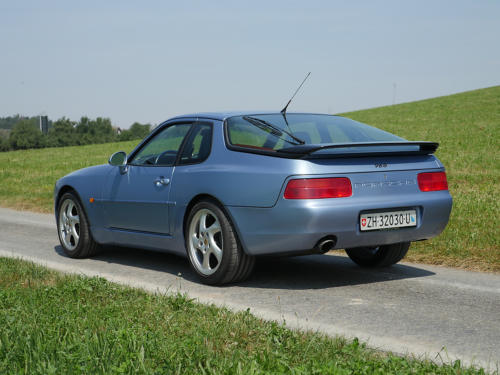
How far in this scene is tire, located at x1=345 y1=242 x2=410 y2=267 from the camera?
6785 mm

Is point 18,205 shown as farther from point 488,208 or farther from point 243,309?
point 243,309

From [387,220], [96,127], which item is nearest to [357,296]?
[387,220]

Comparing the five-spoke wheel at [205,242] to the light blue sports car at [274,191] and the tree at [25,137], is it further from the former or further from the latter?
the tree at [25,137]

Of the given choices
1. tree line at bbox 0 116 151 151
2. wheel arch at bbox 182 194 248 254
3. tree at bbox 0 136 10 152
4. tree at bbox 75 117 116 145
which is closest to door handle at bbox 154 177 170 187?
wheel arch at bbox 182 194 248 254

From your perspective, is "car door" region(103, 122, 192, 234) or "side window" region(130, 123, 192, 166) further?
"side window" region(130, 123, 192, 166)

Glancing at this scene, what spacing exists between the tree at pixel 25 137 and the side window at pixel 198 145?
133 metres

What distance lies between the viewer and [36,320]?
4.55 metres

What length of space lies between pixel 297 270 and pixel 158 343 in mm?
3187

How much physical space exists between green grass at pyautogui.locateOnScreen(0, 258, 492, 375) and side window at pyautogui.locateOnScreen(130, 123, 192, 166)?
6.24 ft

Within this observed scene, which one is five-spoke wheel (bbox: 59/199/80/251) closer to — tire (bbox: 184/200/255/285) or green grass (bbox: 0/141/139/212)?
tire (bbox: 184/200/255/285)

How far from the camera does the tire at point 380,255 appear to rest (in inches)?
267

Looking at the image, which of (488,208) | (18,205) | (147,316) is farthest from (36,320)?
(18,205)

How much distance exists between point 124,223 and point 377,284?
8.89 ft

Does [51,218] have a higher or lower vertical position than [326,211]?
lower
